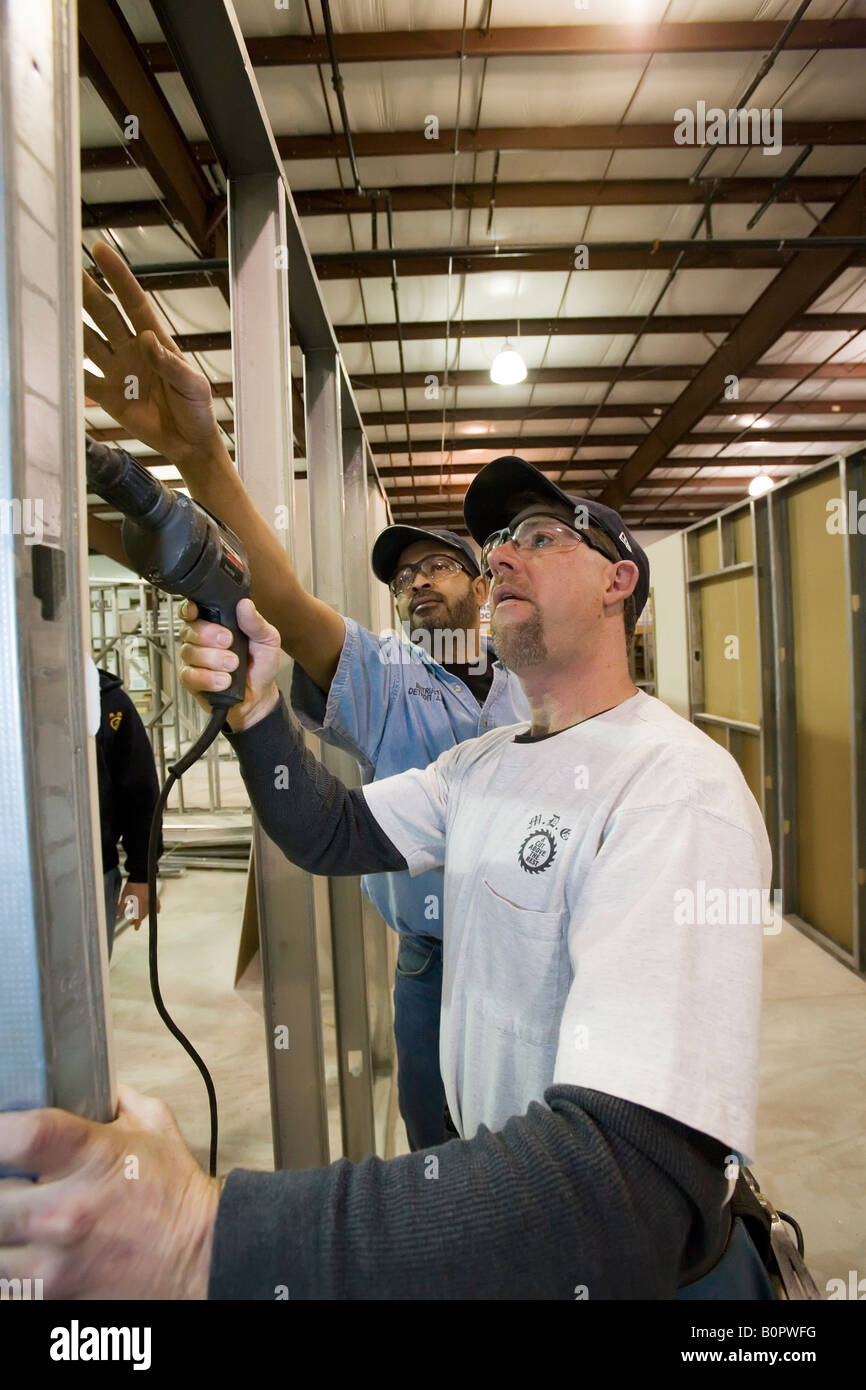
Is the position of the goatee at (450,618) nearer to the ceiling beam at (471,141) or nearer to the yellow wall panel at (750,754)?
the ceiling beam at (471,141)

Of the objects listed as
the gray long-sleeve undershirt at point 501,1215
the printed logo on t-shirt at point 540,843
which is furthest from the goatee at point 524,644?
the gray long-sleeve undershirt at point 501,1215

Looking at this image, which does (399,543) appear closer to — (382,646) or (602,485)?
(382,646)

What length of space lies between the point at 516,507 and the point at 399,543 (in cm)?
66

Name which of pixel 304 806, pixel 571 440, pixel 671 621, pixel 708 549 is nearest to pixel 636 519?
pixel 571 440

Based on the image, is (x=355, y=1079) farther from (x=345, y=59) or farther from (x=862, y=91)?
(x=862, y=91)

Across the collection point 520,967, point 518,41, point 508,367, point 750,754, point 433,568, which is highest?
point 518,41

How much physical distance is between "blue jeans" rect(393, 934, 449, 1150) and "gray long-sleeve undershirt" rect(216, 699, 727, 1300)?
40.9 inches

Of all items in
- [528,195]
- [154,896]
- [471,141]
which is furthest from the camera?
[528,195]

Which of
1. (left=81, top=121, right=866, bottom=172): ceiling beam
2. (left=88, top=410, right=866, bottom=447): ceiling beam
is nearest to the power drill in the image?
(left=81, top=121, right=866, bottom=172): ceiling beam

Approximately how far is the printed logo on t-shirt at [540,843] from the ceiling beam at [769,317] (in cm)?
433

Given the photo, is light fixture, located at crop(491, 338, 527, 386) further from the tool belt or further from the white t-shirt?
the tool belt

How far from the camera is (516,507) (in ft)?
4.30
